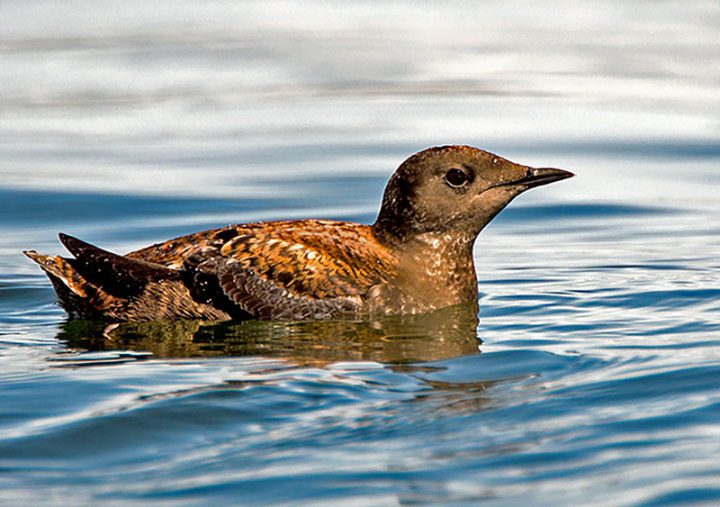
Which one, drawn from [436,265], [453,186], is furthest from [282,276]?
[453,186]

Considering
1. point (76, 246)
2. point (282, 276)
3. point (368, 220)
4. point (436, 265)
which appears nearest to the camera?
point (282, 276)

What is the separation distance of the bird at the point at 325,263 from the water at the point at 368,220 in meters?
0.20

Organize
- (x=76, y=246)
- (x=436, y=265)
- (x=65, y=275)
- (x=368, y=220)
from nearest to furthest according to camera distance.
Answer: (x=76, y=246)
(x=65, y=275)
(x=436, y=265)
(x=368, y=220)

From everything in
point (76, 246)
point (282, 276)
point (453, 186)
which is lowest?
point (282, 276)

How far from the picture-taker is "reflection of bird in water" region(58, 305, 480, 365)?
898 cm

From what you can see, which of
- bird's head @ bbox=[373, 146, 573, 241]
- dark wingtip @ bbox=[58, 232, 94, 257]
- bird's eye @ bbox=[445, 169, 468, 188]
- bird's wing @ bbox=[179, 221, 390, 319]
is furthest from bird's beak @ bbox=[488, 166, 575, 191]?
dark wingtip @ bbox=[58, 232, 94, 257]

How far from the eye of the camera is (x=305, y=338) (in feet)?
30.9

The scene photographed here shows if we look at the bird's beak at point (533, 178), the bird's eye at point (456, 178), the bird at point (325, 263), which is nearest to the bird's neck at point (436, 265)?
the bird at point (325, 263)

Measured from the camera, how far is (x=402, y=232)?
10.4 m

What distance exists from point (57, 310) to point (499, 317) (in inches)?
128

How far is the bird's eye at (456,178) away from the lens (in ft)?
33.4

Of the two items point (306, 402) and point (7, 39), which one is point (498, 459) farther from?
point (7, 39)

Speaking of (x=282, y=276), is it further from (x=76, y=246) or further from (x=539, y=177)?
(x=539, y=177)

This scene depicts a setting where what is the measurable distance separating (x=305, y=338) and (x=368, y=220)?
5.21 meters
